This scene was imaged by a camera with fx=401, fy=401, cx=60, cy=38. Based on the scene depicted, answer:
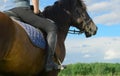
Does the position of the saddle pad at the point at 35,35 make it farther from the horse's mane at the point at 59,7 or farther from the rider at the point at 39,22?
the horse's mane at the point at 59,7

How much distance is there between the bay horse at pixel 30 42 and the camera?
7438mm

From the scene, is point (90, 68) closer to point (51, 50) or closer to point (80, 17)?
point (80, 17)

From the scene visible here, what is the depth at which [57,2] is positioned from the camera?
10.5 metres

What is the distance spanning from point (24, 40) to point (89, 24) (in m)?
3.53

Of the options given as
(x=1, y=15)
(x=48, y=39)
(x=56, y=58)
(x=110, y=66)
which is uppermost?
(x=1, y=15)

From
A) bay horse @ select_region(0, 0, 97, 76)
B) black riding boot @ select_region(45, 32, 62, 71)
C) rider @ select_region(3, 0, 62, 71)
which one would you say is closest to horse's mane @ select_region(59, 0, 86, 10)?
bay horse @ select_region(0, 0, 97, 76)

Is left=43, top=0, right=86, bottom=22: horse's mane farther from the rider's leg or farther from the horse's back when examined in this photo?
the horse's back

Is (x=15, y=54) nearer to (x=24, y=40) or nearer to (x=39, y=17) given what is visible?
(x=24, y=40)

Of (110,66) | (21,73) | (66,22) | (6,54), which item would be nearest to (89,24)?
(66,22)

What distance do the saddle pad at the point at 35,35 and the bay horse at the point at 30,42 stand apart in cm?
10

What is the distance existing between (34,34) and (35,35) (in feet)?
0.14

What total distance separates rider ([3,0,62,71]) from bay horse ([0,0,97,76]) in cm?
17

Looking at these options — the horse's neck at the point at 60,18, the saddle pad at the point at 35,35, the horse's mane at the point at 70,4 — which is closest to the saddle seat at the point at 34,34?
the saddle pad at the point at 35,35

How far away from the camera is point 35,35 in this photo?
845 cm
